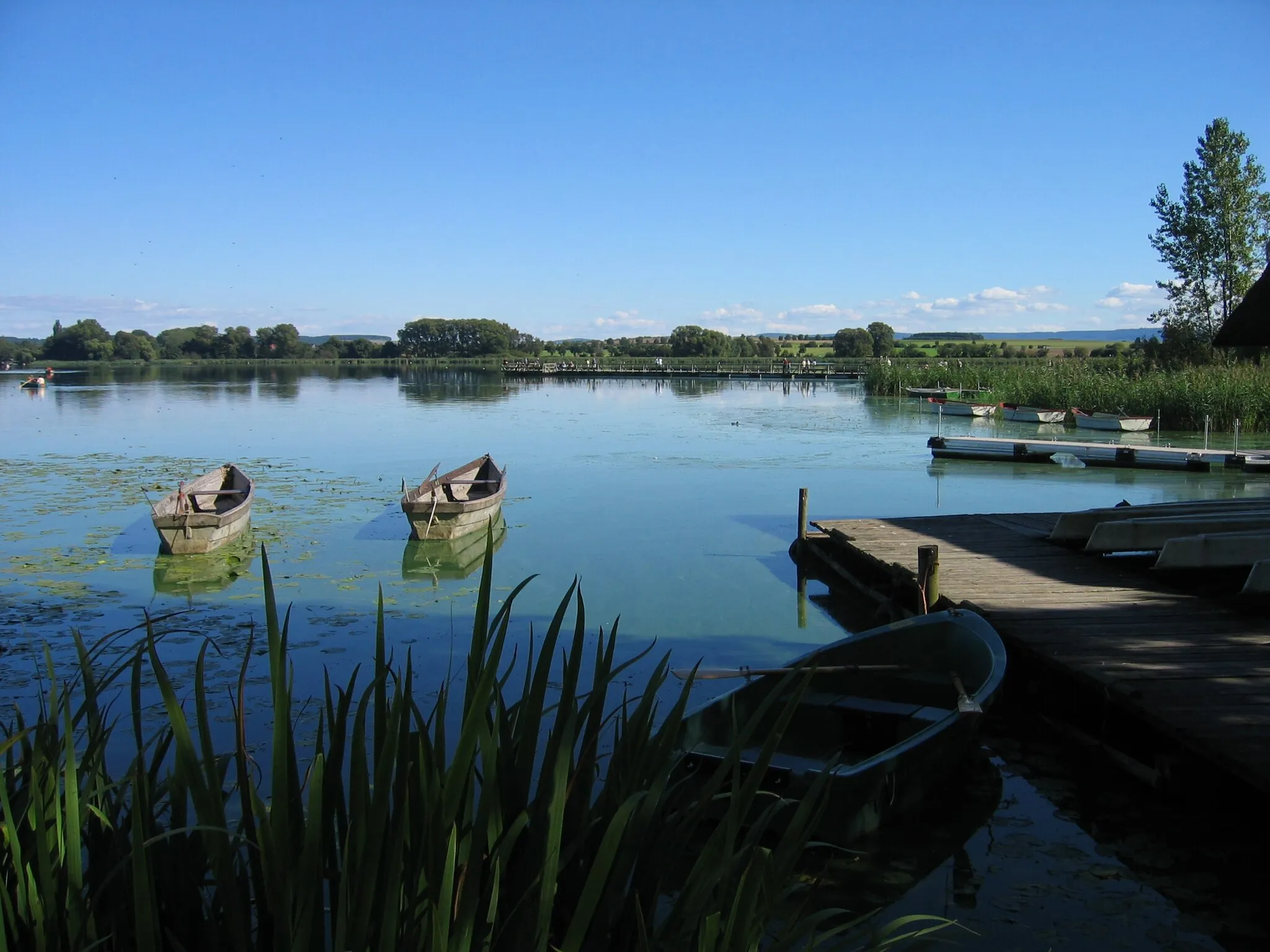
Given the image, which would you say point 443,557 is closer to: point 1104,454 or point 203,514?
point 203,514

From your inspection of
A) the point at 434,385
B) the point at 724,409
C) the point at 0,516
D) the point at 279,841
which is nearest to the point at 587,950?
the point at 279,841

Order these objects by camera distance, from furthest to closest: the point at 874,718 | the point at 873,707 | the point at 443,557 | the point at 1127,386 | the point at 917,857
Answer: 1. the point at 1127,386
2. the point at 443,557
3. the point at 873,707
4. the point at 874,718
5. the point at 917,857

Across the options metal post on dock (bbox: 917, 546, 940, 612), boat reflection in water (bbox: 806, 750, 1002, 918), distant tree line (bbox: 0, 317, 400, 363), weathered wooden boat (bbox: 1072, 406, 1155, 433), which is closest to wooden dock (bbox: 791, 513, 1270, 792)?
metal post on dock (bbox: 917, 546, 940, 612)

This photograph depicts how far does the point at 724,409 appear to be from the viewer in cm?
4500

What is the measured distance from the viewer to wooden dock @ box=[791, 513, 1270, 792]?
5.34 meters

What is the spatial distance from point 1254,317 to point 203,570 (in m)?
11.3

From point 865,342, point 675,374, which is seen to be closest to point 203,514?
point 675,374

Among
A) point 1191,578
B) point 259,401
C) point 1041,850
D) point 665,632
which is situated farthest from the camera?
point 259,401

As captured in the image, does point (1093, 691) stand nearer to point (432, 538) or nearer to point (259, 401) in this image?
point (432, 538)

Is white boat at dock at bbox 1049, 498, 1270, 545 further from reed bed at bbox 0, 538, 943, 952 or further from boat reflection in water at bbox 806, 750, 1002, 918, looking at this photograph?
reed bed at bbox 0, 538, 943, 952

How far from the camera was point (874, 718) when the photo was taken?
6.05m

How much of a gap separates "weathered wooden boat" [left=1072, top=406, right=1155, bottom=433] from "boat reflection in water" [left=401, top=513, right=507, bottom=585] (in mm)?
21432

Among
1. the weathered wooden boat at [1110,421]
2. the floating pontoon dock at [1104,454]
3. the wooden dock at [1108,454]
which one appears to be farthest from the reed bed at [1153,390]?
the floating pontoon dock at [1104,454]

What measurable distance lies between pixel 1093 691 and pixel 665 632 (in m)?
3.97
